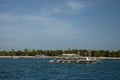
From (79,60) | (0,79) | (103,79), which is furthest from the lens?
(79,60)

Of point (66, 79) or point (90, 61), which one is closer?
point (66, 79)

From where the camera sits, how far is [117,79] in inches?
2965

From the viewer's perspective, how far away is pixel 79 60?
173750 mm

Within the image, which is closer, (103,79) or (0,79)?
(0,79)

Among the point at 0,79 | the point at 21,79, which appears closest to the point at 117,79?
the point at 21,79

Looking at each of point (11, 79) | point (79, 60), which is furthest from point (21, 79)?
point (79, 60)

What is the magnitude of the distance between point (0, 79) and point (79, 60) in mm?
106632

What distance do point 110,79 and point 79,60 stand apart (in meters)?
98.1

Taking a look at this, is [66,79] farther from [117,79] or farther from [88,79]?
[117,79]

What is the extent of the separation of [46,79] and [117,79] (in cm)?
1786

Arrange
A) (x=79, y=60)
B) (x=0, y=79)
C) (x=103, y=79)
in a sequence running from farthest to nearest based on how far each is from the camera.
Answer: (x=79, y=60)
(x=103, y=79)
(x=0, y=79)

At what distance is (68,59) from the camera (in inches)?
7116

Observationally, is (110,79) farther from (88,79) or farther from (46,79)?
(46,79)

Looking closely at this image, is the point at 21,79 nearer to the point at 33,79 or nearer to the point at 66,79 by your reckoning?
the point at 33,79
